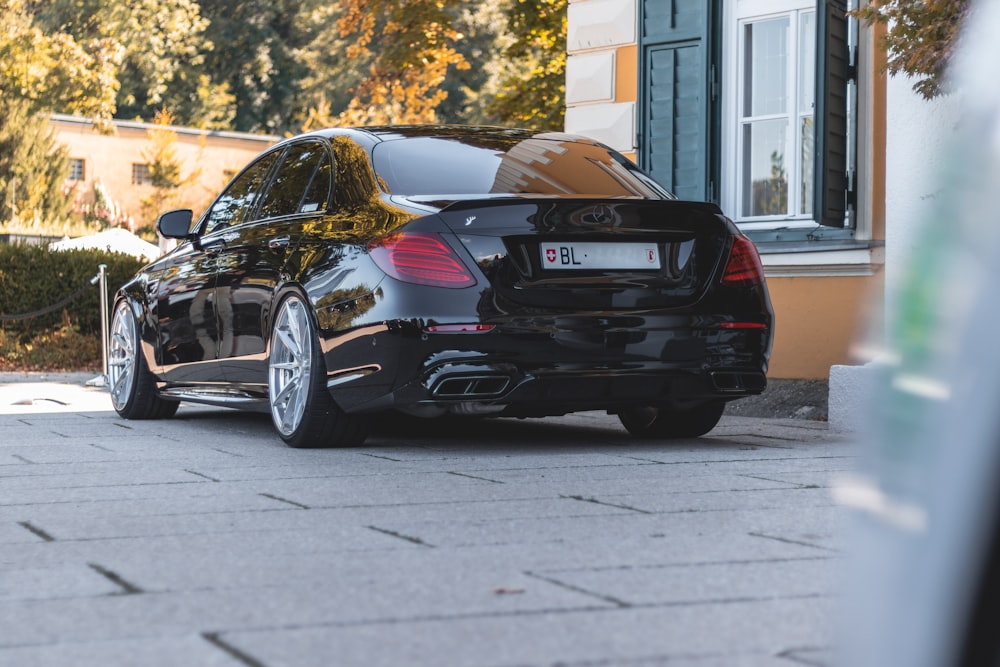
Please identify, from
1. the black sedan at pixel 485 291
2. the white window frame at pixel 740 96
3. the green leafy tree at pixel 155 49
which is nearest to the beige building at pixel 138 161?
the green leafy tree at pixel 155 49

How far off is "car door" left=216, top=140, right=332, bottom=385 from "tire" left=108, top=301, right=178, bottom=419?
1365mm

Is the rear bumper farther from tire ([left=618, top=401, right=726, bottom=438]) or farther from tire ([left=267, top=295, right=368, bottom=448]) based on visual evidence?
tire ([left=618, top=401, right=726, bottom=438])

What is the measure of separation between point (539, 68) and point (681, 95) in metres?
8.46

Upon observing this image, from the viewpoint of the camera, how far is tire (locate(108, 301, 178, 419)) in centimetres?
876

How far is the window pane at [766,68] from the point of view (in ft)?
33.1

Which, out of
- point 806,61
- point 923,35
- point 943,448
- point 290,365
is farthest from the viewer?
point 806,61

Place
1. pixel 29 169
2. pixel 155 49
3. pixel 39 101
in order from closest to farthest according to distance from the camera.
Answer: pixel 39 101
pixel 29 169
pixel 155 49

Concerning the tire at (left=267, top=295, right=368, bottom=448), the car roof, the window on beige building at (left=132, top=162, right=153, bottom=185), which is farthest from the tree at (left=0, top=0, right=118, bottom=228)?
the tire at (left=267, top=295, right=368, bottom=448)

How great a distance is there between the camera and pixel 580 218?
6105mm

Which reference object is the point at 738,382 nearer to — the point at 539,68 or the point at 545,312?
the point at 545,312

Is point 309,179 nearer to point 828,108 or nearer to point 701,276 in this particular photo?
point 701,276

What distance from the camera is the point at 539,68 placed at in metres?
18.8

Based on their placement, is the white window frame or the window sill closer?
the window sill

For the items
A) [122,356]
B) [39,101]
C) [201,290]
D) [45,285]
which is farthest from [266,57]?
[201,290]
